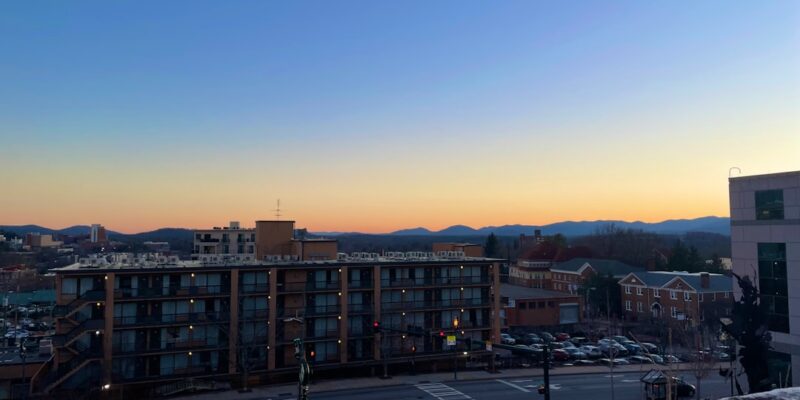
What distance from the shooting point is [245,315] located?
51.5 meters

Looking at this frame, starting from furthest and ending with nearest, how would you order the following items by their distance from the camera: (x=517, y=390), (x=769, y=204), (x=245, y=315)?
1. (x=245, y=315)
2. (x=517, y=390)
3. (x=769, y=204)

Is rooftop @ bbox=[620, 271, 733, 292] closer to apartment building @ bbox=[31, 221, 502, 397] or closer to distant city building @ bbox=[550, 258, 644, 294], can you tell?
distant city building @ bbox=[550, 258, 644, 294]

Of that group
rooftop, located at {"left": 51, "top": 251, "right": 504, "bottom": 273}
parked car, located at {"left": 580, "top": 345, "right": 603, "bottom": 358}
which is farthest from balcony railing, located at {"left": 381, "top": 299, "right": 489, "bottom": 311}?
parked car, located at {"left": 580, "top": 345, "right": 603, "bottom": 358}

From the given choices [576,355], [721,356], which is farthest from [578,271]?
[576,355]

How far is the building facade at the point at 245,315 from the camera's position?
152 ft

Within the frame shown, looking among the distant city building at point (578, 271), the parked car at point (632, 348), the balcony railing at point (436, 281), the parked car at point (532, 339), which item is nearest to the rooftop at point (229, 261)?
the balcony railing at point (436, 281)

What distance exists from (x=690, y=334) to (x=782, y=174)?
4110 cm

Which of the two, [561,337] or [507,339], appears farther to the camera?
[561,337]

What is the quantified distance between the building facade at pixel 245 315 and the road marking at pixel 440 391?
5.47 m

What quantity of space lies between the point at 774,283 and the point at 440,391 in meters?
26.5

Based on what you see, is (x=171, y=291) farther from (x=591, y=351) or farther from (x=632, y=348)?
(x=632, y=348)

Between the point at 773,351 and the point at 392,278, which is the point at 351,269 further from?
the point at 773,351

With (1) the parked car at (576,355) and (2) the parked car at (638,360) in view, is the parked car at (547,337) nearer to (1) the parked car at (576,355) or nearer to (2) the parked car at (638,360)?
(1) the parked car at (576,355)

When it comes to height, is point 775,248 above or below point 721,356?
above
